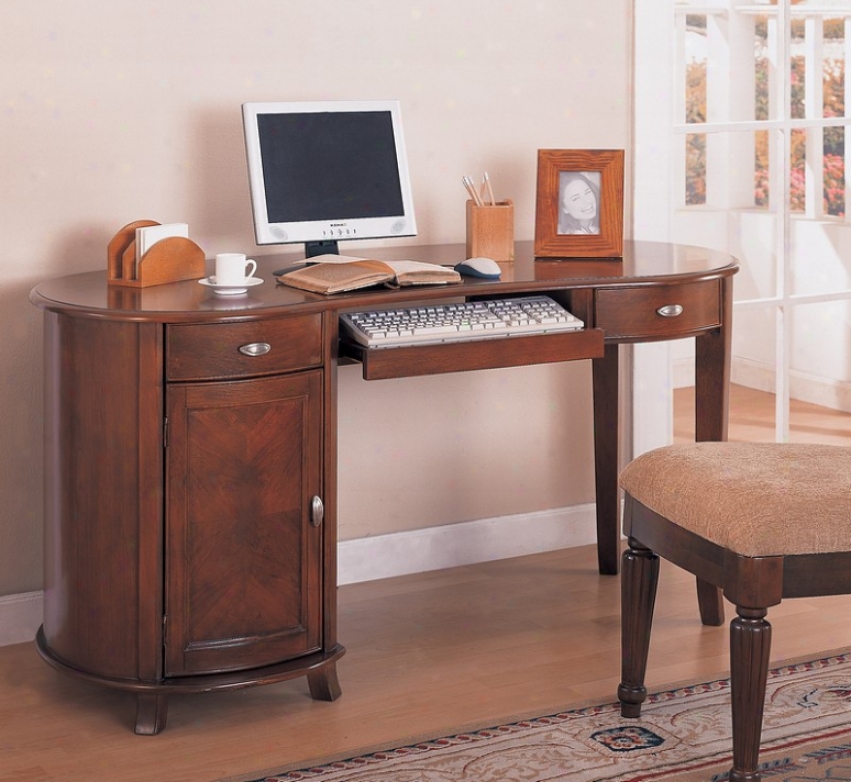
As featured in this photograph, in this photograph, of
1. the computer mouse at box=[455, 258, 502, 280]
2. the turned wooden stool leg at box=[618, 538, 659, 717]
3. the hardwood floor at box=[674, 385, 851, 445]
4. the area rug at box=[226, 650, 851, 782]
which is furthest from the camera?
the hardwood floor at box=[674, 385, 851, 445]

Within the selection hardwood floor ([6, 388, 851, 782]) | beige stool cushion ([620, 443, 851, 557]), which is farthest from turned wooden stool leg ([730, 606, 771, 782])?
hardwood floor ([6, 388, 851, 782])

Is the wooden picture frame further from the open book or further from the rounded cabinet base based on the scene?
the rounded cabinet base

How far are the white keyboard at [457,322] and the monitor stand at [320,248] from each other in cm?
31

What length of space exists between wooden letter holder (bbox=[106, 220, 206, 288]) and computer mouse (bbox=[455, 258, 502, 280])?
54 centimetres

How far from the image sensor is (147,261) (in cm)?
242

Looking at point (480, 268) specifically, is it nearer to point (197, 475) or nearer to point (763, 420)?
point (197, 475)

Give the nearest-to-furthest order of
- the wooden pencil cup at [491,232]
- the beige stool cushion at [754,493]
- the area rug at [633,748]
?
the beige stool cushion at [754,493], the area rug at [633,748], the wooden pencil cup at [491,232]

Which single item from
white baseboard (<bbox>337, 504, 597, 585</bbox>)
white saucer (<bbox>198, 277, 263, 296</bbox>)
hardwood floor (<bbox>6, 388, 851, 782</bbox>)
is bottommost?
hardwood floor (<bbox>6, 388, 851, 782</bbox>)

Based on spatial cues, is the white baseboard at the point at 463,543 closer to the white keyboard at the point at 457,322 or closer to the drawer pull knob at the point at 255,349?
the white keyboard at the point at 457,322

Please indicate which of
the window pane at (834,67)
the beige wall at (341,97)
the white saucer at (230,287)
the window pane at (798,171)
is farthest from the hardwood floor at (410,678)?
the window pane at (834,67)

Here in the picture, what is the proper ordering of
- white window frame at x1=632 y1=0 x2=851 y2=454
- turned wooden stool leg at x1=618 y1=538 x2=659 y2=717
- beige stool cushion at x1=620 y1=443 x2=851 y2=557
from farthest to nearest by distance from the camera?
white window frame at x1=632 y1=0 x2=851 y2=454 < turned wooden stool leg at x1=618 y1=538 x2=659 y2=717 < beige stool cushion at x1=620 y1=443 x2=851 y2=557

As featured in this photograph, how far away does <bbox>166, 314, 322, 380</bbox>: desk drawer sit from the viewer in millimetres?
2201

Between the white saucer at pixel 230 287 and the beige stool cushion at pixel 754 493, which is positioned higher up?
the white saucer at pixel 230 287

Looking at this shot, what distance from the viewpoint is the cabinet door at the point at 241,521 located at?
2250 millimetres
